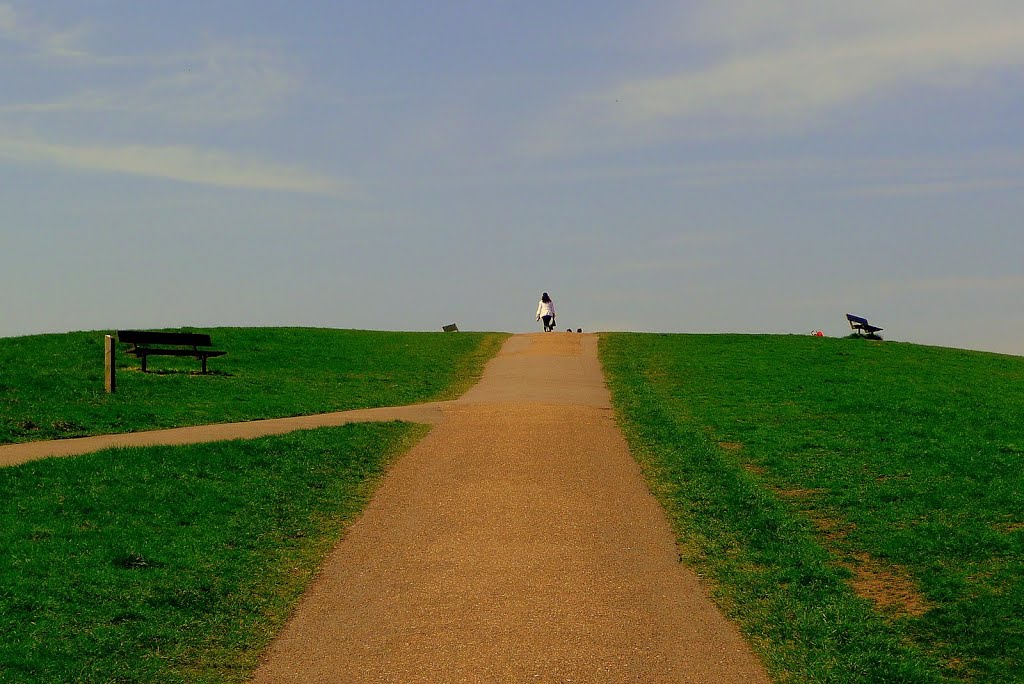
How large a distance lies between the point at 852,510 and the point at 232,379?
1874 cm

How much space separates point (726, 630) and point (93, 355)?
81.8 feet

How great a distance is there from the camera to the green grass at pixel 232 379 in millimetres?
20969

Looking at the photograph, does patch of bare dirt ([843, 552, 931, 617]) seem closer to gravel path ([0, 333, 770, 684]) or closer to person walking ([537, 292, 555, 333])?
gravel path ([0, 333, 770, 684])

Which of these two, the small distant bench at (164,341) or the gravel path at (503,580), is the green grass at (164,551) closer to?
the gravel path at (503,580)

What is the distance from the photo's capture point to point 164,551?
38.3 feet

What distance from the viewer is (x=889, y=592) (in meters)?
11.2

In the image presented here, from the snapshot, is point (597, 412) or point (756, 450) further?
point (597, 412)

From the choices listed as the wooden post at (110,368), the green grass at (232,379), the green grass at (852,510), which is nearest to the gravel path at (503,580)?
the green grass at (852,510)

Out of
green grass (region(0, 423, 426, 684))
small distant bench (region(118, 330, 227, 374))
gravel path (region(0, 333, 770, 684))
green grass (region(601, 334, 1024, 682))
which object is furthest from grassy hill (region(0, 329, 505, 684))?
green grass (region(601, 334, 1024, 682))

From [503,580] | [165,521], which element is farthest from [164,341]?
[503,580]

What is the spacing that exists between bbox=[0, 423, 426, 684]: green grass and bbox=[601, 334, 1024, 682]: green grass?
5.03 meters

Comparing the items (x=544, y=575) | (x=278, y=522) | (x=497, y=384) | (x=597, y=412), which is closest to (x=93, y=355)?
(x=497, y=384)

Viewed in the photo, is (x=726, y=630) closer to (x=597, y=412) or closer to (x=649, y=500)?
(x=649, y=500)

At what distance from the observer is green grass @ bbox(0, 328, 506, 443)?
21.0 metres
